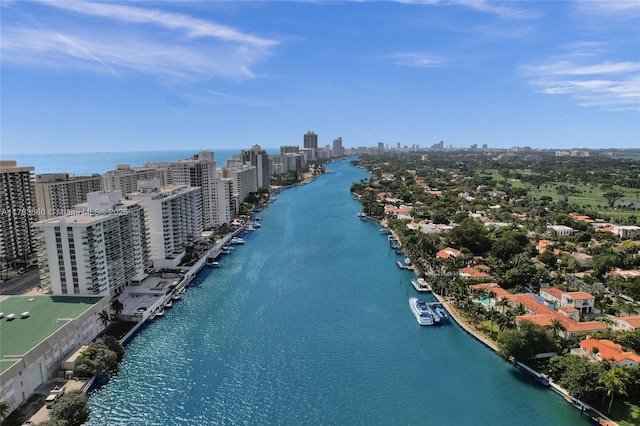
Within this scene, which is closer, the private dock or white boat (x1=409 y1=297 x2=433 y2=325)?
white boat (x1=409 y1=297 x2=433 y2=325)

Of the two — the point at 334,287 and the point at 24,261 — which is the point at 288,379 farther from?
the point at 24,261

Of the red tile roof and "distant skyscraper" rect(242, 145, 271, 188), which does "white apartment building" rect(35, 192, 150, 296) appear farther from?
"distant skyscraper" rect(242, 145, 271, 188)

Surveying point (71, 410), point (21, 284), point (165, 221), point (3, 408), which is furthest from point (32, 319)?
point (165, 221)

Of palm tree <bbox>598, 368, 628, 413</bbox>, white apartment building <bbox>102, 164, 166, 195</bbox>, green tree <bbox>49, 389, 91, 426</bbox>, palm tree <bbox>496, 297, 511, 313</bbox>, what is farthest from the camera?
white apartment building <bbox>102, 164, 166, 195</bbox>

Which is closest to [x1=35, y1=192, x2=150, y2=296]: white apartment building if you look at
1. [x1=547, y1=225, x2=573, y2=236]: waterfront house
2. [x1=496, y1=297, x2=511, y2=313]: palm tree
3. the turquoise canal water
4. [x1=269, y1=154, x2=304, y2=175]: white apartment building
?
the turquoise canal water

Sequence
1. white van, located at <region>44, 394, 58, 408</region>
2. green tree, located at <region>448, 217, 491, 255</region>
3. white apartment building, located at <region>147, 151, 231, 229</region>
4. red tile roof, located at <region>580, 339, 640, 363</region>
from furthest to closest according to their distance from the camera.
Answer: white apartment building, located at <region>147, 151, 231, 229</region> < green tree, located at <region>448, 217, 491, 255</region> < red tile roof, located at <region>580, 339, 640, 363</region> < white van, located at <region>44, 394, 58, 408</region>

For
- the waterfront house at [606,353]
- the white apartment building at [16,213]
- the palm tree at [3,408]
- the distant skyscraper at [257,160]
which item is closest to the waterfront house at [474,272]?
the waterfront house at [606,353]

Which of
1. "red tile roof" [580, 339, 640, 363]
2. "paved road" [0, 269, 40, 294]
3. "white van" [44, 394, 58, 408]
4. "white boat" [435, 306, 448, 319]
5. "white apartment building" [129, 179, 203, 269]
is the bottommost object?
"white boat" [435, 306, 448, 319]
